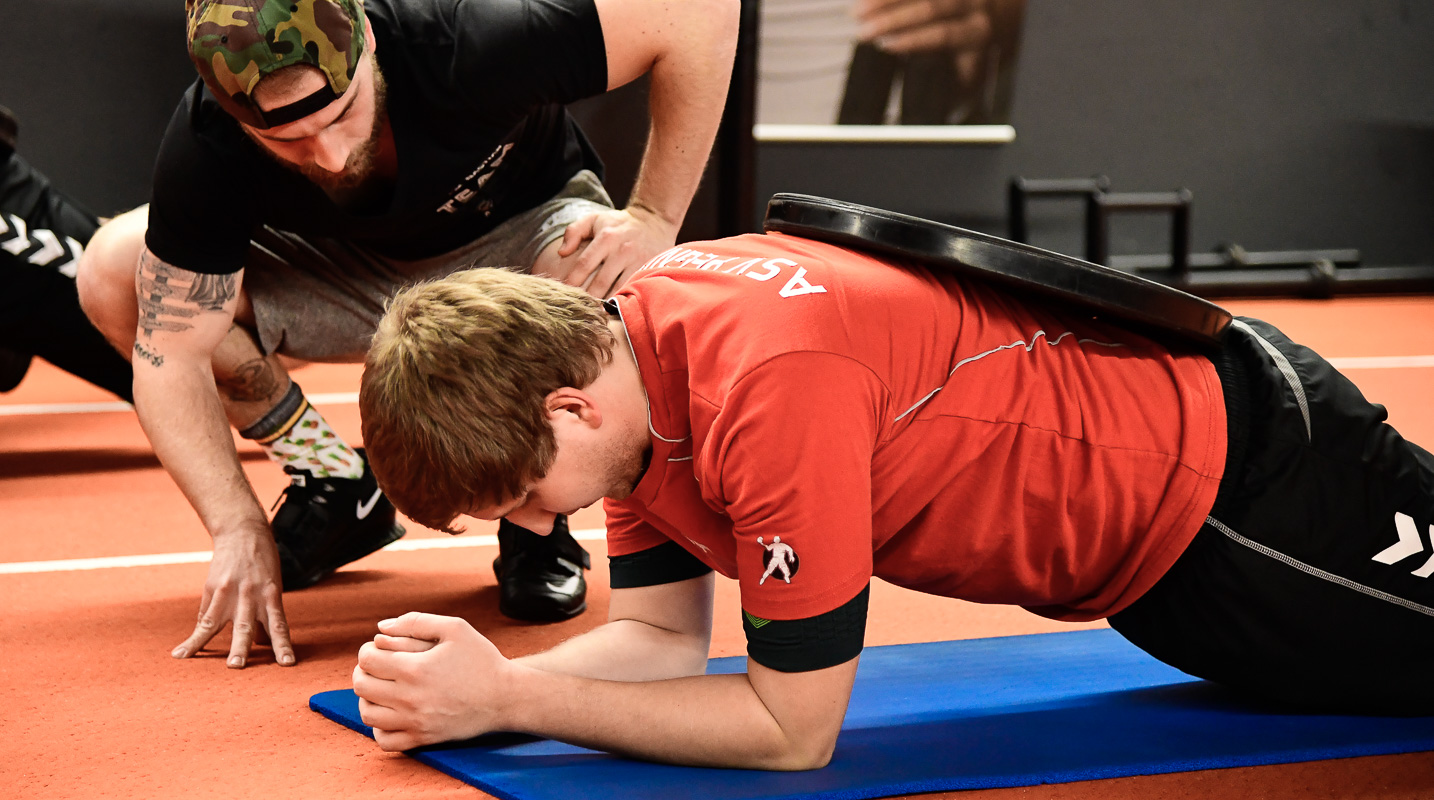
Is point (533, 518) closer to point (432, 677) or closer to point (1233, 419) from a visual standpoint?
point (432, 677)

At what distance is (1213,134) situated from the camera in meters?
7.93

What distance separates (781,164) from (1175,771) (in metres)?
6.11

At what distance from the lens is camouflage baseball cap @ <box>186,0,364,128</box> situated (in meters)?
1.80

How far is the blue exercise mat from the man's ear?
1.35ft

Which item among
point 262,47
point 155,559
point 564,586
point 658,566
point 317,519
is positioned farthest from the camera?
point 155,559

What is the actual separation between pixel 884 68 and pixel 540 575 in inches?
219

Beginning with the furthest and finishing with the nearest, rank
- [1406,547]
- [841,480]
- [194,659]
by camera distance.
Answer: [194,659]
[1406,547]
[841,480]

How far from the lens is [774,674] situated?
4.41ft

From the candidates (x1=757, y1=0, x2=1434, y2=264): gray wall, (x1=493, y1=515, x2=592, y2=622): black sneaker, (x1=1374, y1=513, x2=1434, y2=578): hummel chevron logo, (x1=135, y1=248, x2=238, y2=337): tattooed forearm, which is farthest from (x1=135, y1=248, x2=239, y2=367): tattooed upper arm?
(x1=757, y1=0, x2=1434, y2=264): gray wall

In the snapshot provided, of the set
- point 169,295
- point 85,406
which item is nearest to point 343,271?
point 169,295

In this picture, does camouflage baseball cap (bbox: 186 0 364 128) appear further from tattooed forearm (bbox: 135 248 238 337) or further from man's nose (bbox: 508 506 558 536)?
man's nose (bbox: 508 506 558 536)

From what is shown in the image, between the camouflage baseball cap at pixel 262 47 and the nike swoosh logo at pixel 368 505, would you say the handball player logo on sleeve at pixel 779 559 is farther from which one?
the nike swoosh logo at pixel 368 505

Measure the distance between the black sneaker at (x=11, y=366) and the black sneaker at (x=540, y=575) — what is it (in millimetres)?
2153

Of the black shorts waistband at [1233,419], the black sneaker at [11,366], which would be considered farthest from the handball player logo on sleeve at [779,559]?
the black sneaker at [11,366]
